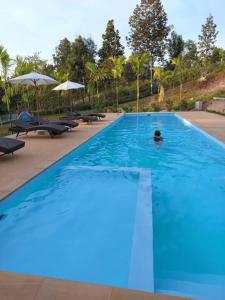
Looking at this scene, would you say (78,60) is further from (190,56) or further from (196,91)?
(190,56)

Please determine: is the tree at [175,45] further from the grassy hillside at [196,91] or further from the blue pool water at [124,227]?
the blue pool water at [124,227]

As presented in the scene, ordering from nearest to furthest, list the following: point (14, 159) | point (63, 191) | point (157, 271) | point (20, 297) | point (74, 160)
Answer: point (20, 297) < point (157, 271) < point (63, 191) < point (14, 159) < point (74, 160)

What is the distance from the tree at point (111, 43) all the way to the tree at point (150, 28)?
14.2 feet

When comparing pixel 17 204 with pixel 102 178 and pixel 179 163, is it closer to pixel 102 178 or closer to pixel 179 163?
pixel 102 178

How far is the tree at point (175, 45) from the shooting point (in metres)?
38.5

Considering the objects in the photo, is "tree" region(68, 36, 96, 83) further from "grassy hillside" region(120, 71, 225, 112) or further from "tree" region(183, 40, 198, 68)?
"tree" region(183, 40, 198, 68)

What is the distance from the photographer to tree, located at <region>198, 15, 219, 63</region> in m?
35.9

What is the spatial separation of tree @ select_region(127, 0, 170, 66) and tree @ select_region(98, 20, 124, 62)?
432cm

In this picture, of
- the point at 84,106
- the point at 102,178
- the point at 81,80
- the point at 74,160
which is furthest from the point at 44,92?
the point at 102,178

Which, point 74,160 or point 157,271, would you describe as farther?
point 74,160

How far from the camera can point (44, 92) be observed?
21.6 m

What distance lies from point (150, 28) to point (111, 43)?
257 inches

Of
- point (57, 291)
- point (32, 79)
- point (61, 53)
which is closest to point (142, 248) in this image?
point (57, 291)

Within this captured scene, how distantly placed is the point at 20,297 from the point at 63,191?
11.4 ft
